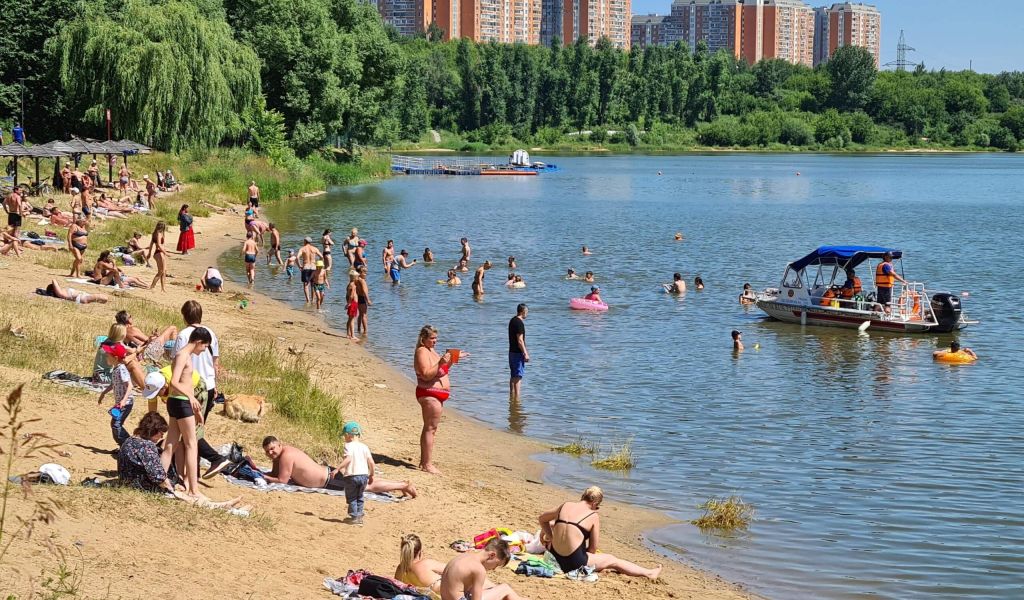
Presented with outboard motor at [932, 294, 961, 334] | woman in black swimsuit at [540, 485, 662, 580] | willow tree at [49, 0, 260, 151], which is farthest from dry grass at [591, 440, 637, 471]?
willow tree at [49, 0, 260, 151]

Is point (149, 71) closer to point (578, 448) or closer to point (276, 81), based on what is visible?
point (276, 81)

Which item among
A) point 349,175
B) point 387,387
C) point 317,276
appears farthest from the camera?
point 349,175

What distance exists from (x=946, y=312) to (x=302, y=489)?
19626 millimetres

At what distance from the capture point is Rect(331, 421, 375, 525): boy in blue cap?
11.1m

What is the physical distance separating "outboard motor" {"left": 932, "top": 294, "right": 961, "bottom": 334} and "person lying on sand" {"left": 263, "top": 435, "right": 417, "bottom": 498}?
738 inches

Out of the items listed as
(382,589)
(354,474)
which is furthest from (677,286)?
(382,589)

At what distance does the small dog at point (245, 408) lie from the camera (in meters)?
14.1

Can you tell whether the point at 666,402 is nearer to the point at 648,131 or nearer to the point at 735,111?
the point at 648,131

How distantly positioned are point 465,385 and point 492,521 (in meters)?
8.38

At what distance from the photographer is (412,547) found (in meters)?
9.22

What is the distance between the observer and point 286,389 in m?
15.6

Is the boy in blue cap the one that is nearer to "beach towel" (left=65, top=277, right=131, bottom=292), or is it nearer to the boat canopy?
"beach towel" (left=65, top=277, right=131, bottom=292)

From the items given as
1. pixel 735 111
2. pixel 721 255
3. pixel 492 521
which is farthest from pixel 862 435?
pixel 735 111

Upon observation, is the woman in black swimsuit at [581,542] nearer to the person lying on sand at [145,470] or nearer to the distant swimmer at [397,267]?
the person lying on sand at [145,470]
